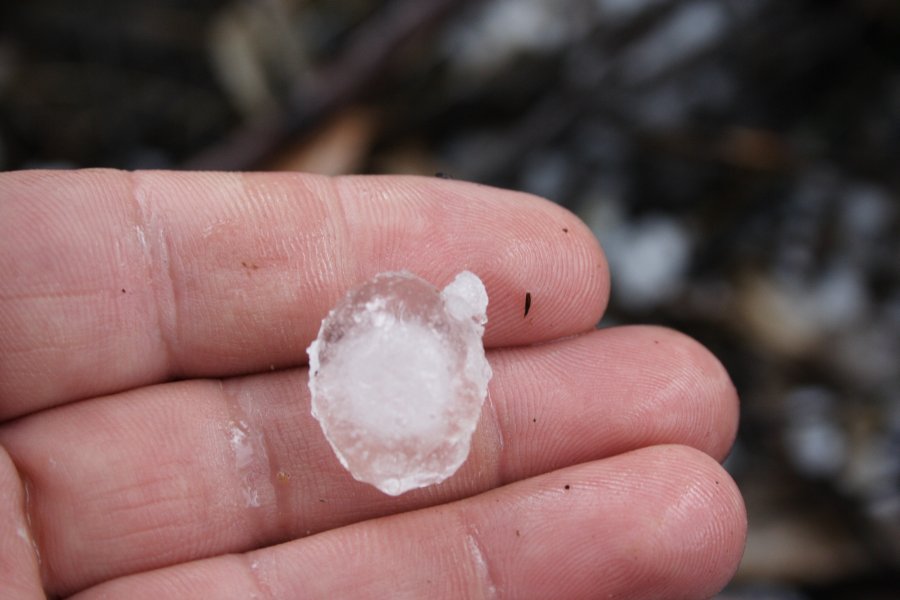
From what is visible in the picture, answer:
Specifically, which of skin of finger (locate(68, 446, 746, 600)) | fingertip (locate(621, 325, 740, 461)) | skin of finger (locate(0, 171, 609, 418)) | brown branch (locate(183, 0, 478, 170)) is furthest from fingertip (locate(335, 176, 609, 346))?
brown branch (locate(183, 0, 478, 170))

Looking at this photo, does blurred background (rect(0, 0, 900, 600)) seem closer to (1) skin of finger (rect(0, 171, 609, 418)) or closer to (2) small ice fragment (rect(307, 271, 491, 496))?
(1) skin of finger (rect(0, 171, 609, 418))

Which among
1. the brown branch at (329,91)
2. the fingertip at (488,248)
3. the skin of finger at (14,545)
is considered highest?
the brown branch at (329,91)

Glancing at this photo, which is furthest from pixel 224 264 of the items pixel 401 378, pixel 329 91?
pixel 329 91

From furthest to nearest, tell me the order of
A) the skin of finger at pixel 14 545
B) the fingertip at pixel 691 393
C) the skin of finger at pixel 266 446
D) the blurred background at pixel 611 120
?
the blurred background at pixel 611 120, the fingertip at pixel 691 393, the skin of finger at pixel 266 446, the skin of finger at pixel 14 545

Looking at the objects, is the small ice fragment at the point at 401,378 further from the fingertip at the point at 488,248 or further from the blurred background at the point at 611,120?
the blurred background at the point at 611,120

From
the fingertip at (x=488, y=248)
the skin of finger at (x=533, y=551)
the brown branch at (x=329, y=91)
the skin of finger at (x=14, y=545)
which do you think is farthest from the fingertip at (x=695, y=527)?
the brown branch at (x=329, y=91)

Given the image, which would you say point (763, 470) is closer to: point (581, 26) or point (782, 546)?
point (782, 546)

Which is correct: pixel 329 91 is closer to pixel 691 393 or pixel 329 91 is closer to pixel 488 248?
pixel 488 248
